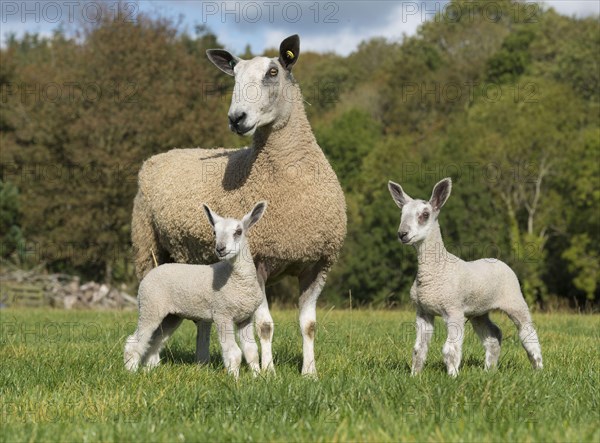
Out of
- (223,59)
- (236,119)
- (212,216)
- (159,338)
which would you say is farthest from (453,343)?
(223,59)

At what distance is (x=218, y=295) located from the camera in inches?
259

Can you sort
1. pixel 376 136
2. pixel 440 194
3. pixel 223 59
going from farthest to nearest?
pixel 376 136 → pixel 223 59 → pixel 440 194

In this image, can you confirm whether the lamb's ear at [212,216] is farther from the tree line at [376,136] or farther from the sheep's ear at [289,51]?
the tree line at [376,136]

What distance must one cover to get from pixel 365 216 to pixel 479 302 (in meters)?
44.0

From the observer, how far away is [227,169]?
7.96 metres

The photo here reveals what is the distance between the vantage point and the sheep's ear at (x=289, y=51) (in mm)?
7367

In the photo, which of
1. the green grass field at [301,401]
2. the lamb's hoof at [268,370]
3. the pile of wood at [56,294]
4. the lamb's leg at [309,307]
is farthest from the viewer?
the pile of wood at [56,294]

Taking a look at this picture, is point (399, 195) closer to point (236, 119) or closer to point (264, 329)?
point (236, 119)

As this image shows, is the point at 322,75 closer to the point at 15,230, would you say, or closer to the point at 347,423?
the point at 15,230

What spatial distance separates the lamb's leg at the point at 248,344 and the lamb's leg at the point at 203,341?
1.08m

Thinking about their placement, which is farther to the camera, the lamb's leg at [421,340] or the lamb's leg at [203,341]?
the lamb's leg at [203,341]

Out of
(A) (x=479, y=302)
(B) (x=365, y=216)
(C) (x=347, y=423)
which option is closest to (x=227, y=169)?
(A) (x=479, y=302)

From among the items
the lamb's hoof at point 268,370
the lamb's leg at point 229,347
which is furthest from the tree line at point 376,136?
the lamb's leg at point 229,347

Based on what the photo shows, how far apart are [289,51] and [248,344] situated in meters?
2.78
